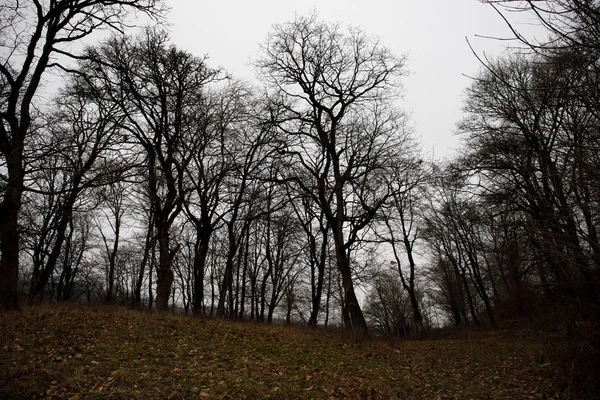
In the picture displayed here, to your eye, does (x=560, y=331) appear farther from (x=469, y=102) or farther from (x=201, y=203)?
(x=201, y=203)

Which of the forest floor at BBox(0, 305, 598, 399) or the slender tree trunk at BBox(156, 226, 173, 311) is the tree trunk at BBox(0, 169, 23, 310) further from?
the slender tree trunk at BBox(156, 226, 173, 311)

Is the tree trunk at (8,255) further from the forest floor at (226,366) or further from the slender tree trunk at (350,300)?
the slender tree trunk at (350,300)

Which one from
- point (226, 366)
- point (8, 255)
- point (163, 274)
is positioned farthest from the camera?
point (163, 274)

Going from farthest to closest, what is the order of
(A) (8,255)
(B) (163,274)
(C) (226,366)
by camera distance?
(B) (163,274) < (A) (8,255) < (C) (226,366)

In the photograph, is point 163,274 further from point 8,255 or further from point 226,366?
point 226,366

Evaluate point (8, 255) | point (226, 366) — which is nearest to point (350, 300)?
point (226, 366)

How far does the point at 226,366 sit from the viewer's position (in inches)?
278

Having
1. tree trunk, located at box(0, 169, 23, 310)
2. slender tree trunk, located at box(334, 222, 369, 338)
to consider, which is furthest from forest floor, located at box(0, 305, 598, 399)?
slender tree trunk, located at box(334, 222, 369, 338)

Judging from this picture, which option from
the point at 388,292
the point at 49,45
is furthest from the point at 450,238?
the point at 49,45

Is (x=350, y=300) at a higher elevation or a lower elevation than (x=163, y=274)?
lower

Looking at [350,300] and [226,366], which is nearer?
[226,366]

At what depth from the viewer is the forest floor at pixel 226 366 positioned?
5344 mm

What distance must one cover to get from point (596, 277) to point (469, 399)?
162 inches

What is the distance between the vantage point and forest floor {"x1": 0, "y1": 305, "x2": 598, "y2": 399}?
534 centimetres
